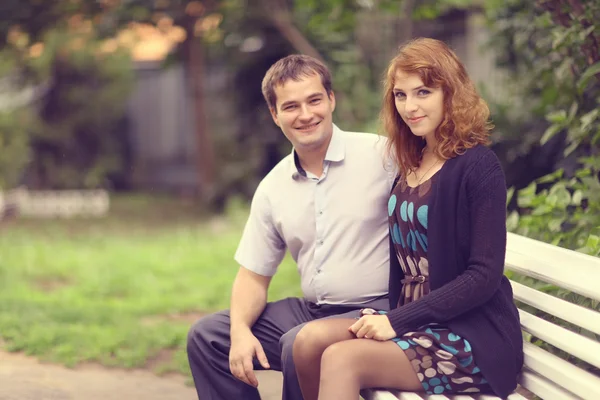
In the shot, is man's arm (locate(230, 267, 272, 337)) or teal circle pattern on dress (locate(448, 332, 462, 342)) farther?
man's arm (locate(230, 267, 272, 337))

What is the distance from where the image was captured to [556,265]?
9.45 ft

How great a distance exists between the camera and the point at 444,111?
2.96 m

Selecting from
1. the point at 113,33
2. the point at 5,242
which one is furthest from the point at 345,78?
the point at 5,242

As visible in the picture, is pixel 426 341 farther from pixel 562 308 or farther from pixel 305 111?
pixel 305 111

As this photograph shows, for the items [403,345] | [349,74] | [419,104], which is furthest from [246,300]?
[349,74]

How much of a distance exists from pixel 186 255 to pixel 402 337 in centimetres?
709

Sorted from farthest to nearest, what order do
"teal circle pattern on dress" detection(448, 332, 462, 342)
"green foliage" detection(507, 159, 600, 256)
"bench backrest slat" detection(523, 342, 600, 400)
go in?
"green foliage" detection(507, 159, 600, 256)
"teal circle pattern on dress" detection(448, 332, 462, 342)
"bench backrest slat" detection(523, 342, 600, 400)

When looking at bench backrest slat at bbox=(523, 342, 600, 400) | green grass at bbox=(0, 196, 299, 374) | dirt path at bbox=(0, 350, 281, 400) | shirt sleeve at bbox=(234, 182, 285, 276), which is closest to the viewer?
bench backrest slat at bbox=(523, 342, 600, 400)

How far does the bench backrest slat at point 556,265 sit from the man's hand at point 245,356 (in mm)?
951

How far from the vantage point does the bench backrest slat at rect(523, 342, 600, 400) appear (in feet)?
8.38

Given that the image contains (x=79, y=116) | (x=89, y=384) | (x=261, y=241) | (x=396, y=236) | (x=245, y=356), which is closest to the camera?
(x=396, y=236)

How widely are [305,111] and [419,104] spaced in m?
0.51

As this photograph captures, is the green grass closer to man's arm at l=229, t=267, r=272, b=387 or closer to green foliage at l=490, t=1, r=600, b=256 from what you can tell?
man's arm at l=229, t=267, r=272, b=387

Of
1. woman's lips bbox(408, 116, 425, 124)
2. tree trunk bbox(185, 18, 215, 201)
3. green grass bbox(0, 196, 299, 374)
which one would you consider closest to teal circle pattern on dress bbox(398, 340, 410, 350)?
woman's lips bbox(408, 116, 425, 124)
